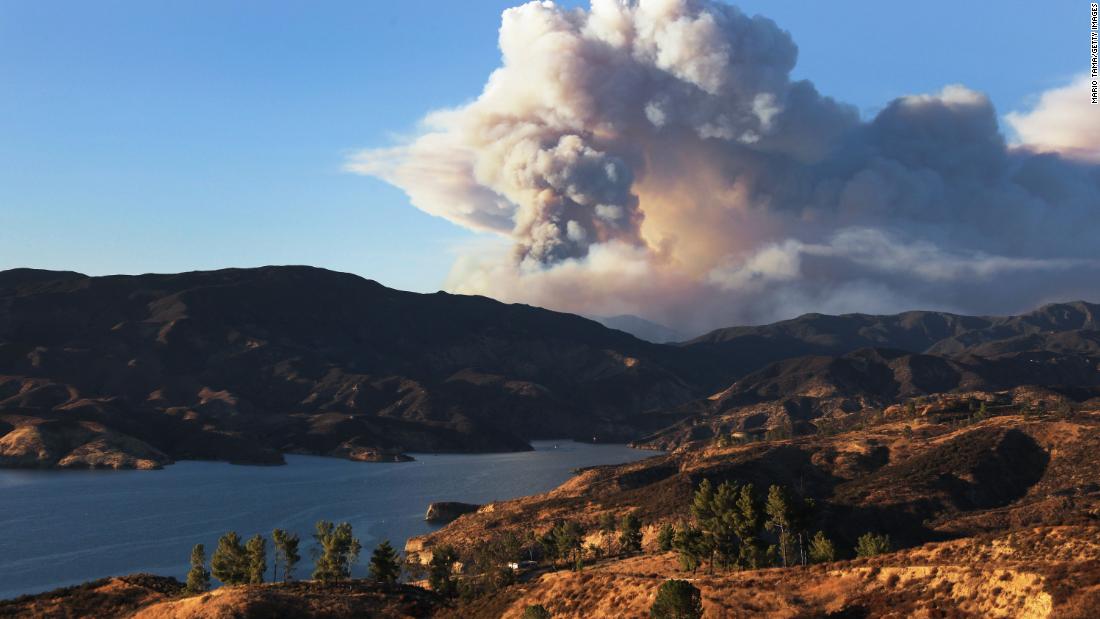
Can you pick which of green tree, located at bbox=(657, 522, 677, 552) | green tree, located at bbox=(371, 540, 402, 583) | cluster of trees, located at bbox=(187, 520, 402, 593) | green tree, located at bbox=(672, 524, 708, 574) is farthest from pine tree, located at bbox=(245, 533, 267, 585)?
green tree, located at bbox=(657, 522, 677, 552)

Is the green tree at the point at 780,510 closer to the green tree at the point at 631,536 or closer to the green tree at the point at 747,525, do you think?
the green tree at the point at 747,525

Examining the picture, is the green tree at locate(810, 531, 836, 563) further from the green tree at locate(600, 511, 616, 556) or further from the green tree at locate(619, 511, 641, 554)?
the green tree at locate(600, 511, 616, 556)

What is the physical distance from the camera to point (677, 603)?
252 ft

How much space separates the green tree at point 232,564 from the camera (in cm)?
14000

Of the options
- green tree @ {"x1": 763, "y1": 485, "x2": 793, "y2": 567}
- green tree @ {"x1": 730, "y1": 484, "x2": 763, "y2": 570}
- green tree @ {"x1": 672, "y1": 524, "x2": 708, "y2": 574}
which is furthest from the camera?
green tree @ {"x1": 763, "y1": 485, "x2": 793, "y2": 567}

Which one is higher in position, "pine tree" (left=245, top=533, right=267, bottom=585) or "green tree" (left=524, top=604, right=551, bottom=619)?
"green tree" (left=524, top=604, right=551, bottom=619)

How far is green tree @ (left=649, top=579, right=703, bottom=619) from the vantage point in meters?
76.8

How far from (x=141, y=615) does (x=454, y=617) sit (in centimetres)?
3455

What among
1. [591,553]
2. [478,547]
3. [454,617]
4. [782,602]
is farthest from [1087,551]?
[478,547]

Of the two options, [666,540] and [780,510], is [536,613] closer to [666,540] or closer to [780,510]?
[780,510]

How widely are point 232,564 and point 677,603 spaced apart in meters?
87.3

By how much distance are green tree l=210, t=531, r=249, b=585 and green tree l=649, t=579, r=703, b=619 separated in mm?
80980

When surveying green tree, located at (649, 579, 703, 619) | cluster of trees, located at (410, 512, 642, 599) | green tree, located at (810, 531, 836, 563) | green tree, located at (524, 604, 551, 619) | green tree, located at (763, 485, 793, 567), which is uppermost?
green tree, located at (763, 485, 793, 567)

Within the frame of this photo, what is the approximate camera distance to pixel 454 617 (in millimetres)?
98750
